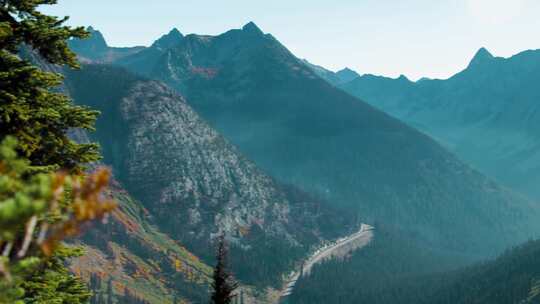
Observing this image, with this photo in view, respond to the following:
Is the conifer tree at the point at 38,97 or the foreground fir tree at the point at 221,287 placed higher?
the conifer tree at the point at 38,97

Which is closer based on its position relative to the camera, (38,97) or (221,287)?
(38,97)

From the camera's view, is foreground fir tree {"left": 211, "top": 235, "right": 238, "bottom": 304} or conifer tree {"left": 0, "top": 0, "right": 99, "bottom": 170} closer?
conifer tree {"left": 0, "top": 0, "right": 99, "bottom": 170}

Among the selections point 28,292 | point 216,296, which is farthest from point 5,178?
point 216,296

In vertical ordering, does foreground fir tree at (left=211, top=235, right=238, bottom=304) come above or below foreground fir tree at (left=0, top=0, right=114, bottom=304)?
below

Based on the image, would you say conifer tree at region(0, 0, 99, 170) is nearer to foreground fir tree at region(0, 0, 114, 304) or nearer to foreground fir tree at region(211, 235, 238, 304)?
foreground fir tree at region(0, 0, 114, 304)

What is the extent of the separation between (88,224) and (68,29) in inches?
651

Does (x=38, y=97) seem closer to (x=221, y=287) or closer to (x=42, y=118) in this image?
(x=42, y=118)

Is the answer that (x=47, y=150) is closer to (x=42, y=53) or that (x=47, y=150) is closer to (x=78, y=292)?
(x=42, y=53)

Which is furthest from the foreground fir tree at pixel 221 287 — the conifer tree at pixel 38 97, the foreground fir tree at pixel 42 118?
the conifer tree at pixel 38 97

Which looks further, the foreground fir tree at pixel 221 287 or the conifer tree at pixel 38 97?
the foreground fir tree at pixel 221 287

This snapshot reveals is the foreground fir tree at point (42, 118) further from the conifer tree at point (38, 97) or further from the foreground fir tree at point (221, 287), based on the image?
the foreground fir tree at point (221, 287)

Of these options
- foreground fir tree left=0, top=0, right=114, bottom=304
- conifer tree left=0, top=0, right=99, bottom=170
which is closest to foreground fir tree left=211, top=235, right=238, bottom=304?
foreground fir tree left=0, top=0, right=114, bottom=304

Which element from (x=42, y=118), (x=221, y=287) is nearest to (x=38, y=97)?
(x=42, y=118)

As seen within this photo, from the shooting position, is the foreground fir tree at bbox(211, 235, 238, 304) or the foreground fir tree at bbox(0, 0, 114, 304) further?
the foreground fir tree at bbox(211, 235, 238, 304)
